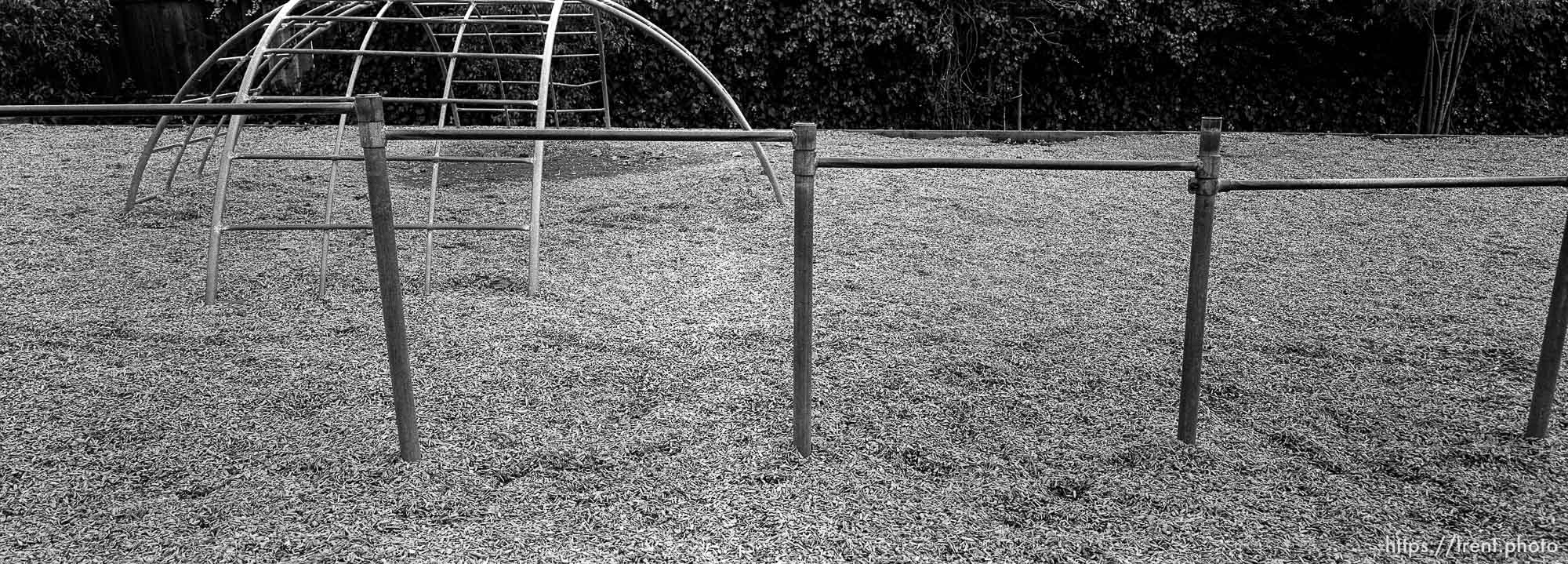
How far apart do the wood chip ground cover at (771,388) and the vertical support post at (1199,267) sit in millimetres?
110

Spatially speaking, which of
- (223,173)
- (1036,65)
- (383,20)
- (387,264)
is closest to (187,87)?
(383,20)

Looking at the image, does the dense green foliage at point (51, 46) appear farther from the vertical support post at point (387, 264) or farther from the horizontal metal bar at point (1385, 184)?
the horizontal metal bar at point (1385, 184)

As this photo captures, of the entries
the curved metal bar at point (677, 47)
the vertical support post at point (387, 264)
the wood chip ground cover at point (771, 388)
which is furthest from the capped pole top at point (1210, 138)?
the curved metal bar at point (677, 47)

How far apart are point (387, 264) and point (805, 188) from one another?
2.77ft

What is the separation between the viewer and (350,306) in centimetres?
342

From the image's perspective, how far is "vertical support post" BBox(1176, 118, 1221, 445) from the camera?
6.57ft

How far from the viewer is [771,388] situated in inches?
107

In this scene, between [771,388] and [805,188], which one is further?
[771,388]

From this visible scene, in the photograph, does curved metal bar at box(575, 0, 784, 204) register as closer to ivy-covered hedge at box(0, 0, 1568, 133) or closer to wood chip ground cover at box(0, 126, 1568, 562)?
wood chip ground cover at box(0, 126, 1568, 562)

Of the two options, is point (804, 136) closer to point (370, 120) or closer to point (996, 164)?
point (996, 164)

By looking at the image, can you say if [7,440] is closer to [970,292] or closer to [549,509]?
[549,509]

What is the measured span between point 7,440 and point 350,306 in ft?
3.86

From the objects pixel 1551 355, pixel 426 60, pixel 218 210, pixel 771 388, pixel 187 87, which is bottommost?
pixel 771 388

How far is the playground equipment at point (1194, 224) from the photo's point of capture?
6.64 feet
